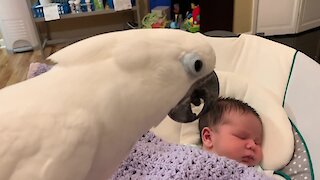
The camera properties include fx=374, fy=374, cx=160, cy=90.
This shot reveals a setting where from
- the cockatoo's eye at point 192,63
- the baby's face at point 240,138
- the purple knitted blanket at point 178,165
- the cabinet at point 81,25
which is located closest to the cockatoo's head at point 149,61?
the cockatoo's eye at point 192,63

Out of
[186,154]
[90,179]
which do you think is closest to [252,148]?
[186,154]

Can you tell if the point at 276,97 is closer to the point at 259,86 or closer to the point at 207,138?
the point at 259,86

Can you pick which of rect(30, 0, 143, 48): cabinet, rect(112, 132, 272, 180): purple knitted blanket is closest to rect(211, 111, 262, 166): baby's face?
rect(112, 132, 272, 180): purple knitted blanket

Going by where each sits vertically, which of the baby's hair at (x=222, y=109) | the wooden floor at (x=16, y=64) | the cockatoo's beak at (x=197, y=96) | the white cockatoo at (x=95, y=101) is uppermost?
the white cockatoo at (x=95, y=101)

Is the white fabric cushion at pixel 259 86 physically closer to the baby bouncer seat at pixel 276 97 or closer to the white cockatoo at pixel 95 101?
the baby bouncer seat at pixel 276 97

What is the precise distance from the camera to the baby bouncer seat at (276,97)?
3.76 ft

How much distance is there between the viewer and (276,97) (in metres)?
1.30

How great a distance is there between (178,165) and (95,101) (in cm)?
57

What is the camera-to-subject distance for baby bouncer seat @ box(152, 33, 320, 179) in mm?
1145

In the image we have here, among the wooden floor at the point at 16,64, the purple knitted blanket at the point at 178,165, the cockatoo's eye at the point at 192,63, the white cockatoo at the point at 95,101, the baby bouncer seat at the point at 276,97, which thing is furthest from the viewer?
the wooden floor at the point at 16,64

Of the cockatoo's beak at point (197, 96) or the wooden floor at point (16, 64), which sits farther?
the wooden floor at point (16, 64)

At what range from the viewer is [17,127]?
0.51 meters

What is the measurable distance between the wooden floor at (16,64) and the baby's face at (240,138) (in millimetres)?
1528

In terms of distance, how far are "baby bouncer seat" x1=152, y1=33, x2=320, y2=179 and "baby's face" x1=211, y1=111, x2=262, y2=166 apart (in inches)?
1.6
